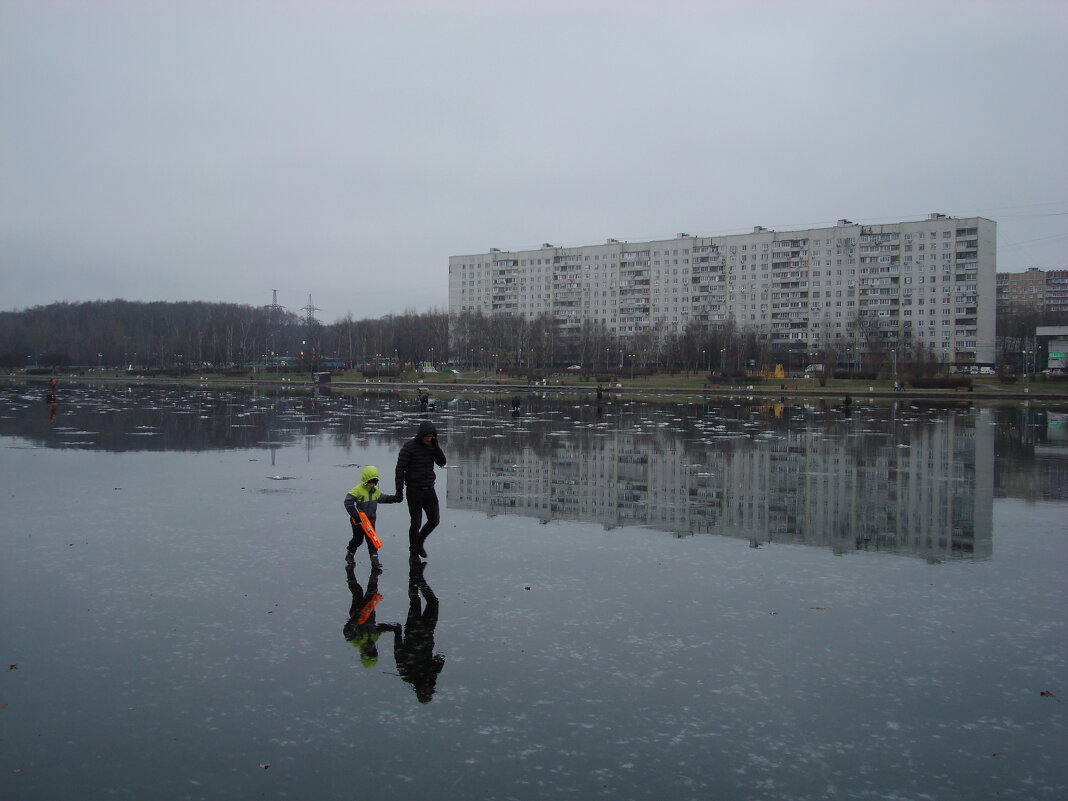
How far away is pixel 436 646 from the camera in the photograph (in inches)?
276

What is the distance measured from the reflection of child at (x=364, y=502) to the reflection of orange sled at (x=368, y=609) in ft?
4.87

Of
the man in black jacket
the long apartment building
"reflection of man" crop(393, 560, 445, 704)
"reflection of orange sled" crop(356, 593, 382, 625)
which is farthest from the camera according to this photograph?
the long apartment building

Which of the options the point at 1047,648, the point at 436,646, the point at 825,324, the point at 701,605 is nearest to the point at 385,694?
the point at 436,646

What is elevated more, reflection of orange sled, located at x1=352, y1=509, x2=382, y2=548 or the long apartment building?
the long apartment building

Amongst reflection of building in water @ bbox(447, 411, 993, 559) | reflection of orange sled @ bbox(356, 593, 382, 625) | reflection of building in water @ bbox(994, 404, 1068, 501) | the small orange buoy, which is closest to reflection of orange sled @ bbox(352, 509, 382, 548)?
the small orange buoy

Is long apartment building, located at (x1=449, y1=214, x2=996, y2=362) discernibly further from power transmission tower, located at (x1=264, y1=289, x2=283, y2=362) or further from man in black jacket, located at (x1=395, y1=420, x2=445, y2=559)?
man in black jacket, located at (x1=395, y1=420, x2=445, y2=559)

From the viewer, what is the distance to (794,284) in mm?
112500

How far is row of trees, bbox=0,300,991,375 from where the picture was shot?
105000mm

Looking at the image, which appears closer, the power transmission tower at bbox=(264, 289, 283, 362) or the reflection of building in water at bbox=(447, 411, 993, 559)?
the reflection of building in water at bbox=(447, 411, 993, 559)

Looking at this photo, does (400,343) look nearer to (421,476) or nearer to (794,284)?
(794,284)

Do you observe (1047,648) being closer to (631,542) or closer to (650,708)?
(650,708)

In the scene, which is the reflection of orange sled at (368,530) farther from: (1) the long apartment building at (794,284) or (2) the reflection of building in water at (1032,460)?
(1) the long apartment building at (794,284)

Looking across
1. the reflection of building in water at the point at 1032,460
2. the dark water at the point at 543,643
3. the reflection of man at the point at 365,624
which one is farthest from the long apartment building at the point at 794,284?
the reflection of man at the point at 365,624

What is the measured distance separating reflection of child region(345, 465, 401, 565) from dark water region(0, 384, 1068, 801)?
484mm
